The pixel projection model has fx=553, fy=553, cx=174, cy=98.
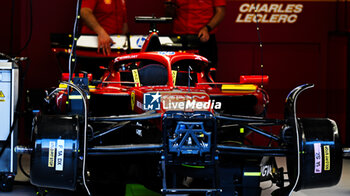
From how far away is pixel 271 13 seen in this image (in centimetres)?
793

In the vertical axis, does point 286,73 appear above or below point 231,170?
above

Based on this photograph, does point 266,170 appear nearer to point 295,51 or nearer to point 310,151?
point 310,151

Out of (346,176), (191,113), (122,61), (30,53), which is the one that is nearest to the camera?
(191,113)

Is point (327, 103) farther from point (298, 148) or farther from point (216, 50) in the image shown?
point (298, 148)

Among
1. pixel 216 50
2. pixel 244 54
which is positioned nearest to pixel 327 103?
pixel 244 54

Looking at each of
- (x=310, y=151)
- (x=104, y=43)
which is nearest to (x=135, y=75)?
(x=104, y=43)

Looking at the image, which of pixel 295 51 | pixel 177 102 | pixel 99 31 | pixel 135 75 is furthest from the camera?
pixel 295 51

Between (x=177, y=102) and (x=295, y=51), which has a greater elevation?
(x=295, y=51)

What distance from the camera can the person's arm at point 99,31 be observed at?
6438mm

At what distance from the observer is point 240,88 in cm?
427

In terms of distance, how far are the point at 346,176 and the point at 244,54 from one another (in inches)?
102

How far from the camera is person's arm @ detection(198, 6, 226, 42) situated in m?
6.89

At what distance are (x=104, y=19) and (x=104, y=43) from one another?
755 millimetres

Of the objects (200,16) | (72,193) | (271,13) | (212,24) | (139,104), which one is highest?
(271,13)
